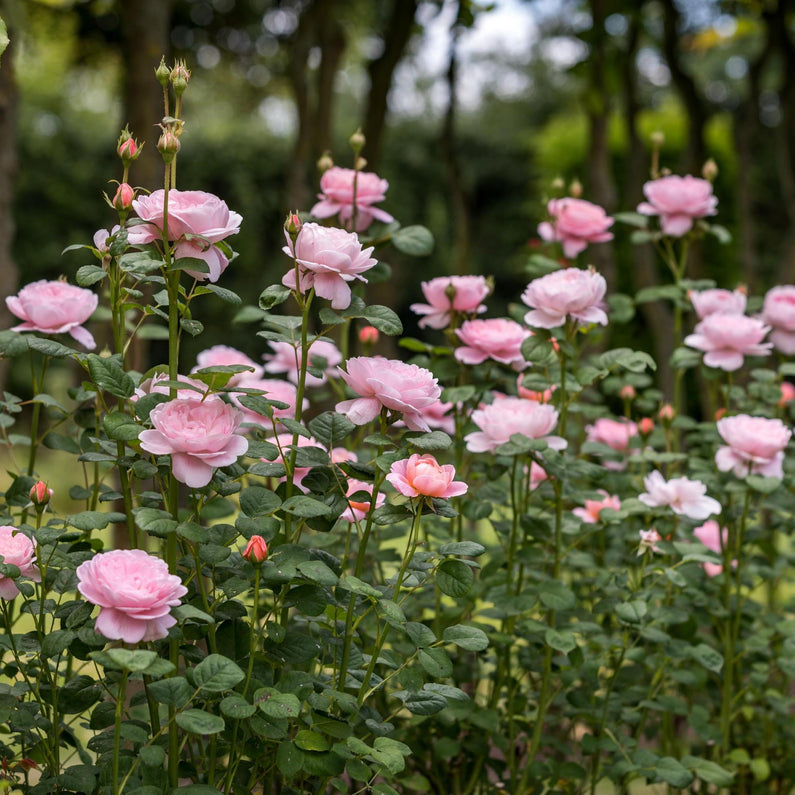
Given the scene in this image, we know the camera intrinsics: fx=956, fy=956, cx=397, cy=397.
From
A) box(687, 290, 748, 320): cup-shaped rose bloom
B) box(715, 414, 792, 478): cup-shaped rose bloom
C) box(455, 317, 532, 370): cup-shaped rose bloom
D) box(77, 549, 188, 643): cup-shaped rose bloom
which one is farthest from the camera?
box(687, 290, 748, 320): cup-shaped rose bloom

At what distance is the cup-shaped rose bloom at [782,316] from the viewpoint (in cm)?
197

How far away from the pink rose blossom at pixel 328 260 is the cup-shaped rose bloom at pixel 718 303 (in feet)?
3.13

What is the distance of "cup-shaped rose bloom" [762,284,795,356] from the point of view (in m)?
1.97

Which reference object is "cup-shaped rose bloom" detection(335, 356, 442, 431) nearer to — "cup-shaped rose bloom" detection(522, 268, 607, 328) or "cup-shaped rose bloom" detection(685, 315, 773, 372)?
"cup-shaped rose bloom" detection(522, 268, 607, 328)

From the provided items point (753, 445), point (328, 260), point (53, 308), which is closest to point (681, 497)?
point (753, 445)

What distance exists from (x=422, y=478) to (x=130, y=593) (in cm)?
34

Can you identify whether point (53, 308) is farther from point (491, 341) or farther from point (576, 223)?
point (576, 223)

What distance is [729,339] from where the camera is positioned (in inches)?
70.0

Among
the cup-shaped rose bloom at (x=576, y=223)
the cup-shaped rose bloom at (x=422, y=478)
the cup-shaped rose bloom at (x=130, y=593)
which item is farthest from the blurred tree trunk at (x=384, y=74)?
the cup-shaped rose bloom at (x=130, y=593)

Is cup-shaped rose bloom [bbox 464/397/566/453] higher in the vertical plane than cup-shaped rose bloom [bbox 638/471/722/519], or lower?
higher

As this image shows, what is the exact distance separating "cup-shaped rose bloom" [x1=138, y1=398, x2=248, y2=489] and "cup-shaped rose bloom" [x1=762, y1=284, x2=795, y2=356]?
1.33 metres

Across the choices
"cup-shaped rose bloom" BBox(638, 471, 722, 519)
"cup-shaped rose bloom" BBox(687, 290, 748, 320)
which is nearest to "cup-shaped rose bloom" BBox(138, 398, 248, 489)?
"cup-shaped rose bloom" BBox(638, 471, 722, 519)

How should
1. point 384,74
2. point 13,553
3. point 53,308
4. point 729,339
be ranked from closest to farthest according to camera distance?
point 13,553, point 53,308, point 729,339, point 384,74

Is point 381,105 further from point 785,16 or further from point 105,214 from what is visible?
point 105,214
